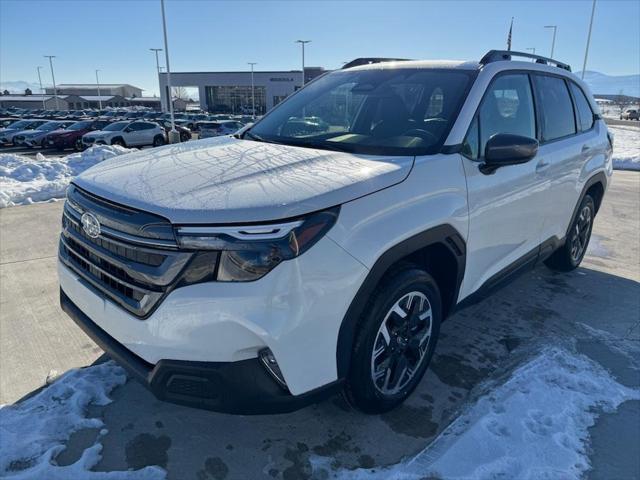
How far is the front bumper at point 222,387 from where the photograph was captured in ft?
6.26

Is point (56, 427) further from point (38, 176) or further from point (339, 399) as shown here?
point (38, 176)

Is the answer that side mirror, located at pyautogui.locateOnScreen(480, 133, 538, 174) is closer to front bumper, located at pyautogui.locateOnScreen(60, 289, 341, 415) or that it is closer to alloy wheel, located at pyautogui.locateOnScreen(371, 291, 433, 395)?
alloy wheel, located at pyautogui.locateOnScreen(371, 291, 433, 395)

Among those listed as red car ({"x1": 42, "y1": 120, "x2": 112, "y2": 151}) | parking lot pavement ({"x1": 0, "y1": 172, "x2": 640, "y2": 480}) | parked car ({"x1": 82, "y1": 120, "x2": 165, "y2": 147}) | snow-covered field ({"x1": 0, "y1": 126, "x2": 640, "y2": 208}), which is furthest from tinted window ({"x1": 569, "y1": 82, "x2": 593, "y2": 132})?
red car ({"x1": 42, "y1": 120, "x2": 112, "y2": 151})

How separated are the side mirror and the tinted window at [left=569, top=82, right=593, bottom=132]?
203cm

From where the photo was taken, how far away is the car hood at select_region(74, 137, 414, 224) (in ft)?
6.23

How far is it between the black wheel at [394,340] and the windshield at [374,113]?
2.41 feet

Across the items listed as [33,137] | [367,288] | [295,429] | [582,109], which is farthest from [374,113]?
[33,137]

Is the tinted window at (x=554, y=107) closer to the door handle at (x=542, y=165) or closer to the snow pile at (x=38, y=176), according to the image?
the door handle at (x=542, y=165)

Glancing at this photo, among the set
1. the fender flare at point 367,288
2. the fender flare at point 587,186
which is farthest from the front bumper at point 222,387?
the fender flare at point 587,186

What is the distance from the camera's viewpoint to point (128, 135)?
2069 cm

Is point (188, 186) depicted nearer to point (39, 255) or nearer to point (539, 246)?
point (539, 246)

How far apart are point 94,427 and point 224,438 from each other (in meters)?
0.69

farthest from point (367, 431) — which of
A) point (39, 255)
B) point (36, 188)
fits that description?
point (36, 188)

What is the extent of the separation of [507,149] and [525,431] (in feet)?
4.94
